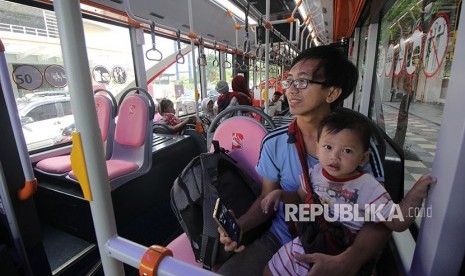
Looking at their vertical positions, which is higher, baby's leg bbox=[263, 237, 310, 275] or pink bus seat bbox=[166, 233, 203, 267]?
baby's leg bbox=[263, 237, 310, 275]

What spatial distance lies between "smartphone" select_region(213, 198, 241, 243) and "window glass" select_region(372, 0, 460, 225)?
Result: 79cm

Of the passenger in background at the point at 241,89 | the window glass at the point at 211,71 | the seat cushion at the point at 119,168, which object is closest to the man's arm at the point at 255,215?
the seat cushion at the point at 119,168

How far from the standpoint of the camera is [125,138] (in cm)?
262

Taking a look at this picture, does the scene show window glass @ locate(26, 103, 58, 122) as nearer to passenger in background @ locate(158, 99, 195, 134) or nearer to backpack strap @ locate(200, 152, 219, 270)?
→ passenger in background @ locate(158, 99, 195, 134)

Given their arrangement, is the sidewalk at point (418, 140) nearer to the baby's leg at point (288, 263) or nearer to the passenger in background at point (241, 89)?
the baby's leg at point (288, 263)

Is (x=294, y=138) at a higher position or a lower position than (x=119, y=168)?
higher

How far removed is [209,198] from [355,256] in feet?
2.01

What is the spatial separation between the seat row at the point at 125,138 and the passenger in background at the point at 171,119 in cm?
103

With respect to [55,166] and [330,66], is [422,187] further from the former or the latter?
[55,166]

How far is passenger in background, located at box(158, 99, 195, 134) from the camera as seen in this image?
371cm

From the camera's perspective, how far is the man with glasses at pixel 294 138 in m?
1.09

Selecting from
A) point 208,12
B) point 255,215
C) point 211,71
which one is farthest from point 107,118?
point 211,71

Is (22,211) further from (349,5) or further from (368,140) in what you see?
(349,5)

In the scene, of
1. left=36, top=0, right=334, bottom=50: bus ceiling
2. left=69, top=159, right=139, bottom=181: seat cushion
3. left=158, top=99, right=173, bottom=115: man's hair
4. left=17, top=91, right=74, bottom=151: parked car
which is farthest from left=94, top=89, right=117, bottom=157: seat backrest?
left=158, top=99, right=173, bottom=115: man's hair
